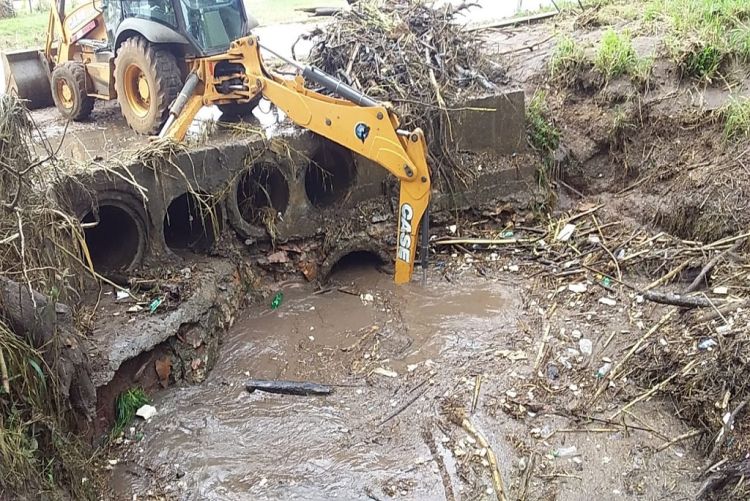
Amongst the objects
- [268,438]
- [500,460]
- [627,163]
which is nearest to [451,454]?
[500,460]

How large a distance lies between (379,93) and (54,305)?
428 centimetres

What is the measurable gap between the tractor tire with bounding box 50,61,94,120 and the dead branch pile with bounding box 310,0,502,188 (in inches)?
103

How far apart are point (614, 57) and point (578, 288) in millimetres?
3160

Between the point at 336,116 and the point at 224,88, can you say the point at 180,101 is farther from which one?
the point at 336,116

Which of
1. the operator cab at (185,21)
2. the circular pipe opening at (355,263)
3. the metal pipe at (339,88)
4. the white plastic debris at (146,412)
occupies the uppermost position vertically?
the operator cab at (185,21)

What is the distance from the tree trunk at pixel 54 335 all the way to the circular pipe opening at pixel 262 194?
9.28 ft

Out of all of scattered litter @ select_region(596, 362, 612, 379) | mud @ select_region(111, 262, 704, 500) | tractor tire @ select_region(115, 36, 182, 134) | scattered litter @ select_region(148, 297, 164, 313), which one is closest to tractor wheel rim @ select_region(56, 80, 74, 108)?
tractor tire @ select_region(115, 36, 182, 134)

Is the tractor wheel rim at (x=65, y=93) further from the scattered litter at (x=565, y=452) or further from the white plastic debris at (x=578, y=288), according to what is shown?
the scattered litter at (x=565, y=452)

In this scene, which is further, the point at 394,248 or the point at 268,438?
the point at 394,248

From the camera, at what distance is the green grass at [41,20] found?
12.5 m

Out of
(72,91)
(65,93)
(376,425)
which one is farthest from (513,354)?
(65,93)

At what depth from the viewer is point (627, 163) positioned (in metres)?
8.20

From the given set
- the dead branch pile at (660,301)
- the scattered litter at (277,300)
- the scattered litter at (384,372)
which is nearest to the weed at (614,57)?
the dead branch pile at (660,301)

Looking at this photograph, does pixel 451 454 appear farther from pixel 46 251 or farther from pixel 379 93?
pixel 379 93
